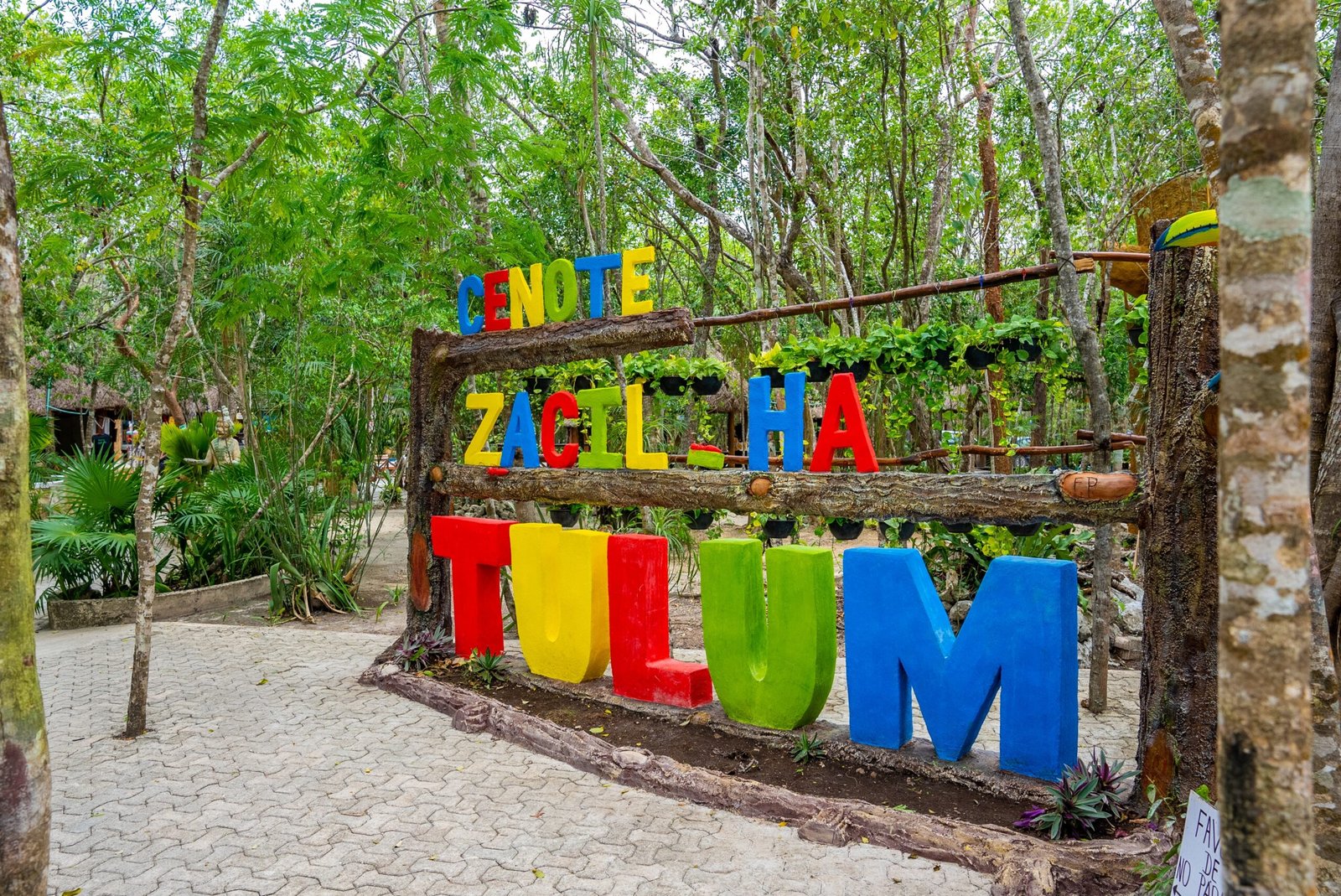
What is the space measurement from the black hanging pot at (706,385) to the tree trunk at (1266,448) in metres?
5.50

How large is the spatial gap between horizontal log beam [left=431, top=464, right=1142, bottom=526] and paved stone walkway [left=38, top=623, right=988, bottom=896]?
1600 millimetres

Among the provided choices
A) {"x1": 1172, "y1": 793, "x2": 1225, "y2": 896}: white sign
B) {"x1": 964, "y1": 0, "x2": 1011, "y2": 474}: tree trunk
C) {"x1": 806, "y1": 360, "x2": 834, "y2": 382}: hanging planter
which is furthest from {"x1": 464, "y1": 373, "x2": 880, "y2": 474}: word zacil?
{"x1": 964, "y1": 0, "x2": 1011, "y2": 474}: tree trunk

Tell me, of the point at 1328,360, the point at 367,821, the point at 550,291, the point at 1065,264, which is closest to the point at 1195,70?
the point at 1065,264

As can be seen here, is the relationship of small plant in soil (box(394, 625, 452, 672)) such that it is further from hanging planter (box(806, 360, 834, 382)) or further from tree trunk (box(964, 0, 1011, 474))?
tree trunk (box(964, 0, 1011, 474))

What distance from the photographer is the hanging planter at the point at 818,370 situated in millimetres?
5734

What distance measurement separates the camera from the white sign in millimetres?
2238

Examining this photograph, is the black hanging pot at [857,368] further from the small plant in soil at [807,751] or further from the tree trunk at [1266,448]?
the tree trunk at [1266,448]

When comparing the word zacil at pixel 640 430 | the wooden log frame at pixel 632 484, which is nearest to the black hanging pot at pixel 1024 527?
the wooden log frame at pixel 632 484

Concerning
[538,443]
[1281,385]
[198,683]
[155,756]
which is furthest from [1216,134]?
[198,683]

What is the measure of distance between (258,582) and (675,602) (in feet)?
16.3

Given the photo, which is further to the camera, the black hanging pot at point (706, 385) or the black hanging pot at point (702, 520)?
the black hanging pot at point (706, 385)

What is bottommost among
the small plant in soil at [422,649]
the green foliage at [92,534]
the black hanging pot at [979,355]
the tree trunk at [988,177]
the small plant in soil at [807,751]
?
the small plant in soil at [807,751]

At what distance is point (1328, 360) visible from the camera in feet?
10.4

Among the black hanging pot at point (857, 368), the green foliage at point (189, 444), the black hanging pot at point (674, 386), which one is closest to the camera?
the black hanging pot at point (857, 368)
